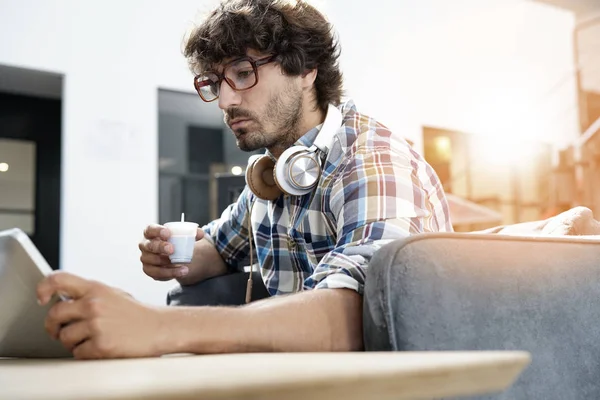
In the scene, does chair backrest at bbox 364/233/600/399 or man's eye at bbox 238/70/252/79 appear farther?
man's eye at bbox 238/70/252/79

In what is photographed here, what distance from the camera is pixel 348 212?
1.17 m

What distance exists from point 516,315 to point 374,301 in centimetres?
19

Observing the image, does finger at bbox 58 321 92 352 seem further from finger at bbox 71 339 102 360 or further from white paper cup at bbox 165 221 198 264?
white paper cup at bbox 165 221 198 264

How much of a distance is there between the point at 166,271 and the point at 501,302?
927 millimetres

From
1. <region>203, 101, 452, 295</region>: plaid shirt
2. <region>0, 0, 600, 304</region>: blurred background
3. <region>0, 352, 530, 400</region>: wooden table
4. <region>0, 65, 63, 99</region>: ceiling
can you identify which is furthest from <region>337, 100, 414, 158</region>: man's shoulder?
<region>0, 65, 63, 99</region>: ceiling

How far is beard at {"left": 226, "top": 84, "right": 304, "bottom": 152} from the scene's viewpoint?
1.71 metres

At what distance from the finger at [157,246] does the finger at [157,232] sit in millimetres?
11

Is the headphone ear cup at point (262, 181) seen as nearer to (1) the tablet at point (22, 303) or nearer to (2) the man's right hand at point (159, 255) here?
(2) the man's right hand at point (159, 255)

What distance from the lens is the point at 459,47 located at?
5961 millimetres

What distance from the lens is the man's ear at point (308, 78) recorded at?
6.03ft

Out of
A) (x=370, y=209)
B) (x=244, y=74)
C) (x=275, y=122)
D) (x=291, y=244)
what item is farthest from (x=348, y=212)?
(x=244, y=74)

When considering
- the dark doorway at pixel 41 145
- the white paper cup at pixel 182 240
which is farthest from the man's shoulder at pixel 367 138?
the dark doorway at pixel 41 145

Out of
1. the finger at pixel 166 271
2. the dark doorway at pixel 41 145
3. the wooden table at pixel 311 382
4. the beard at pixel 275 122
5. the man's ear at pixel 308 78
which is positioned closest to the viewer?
the wooden table at pixel 311 382

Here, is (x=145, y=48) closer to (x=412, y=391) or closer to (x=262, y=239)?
(x=262, y=239)
